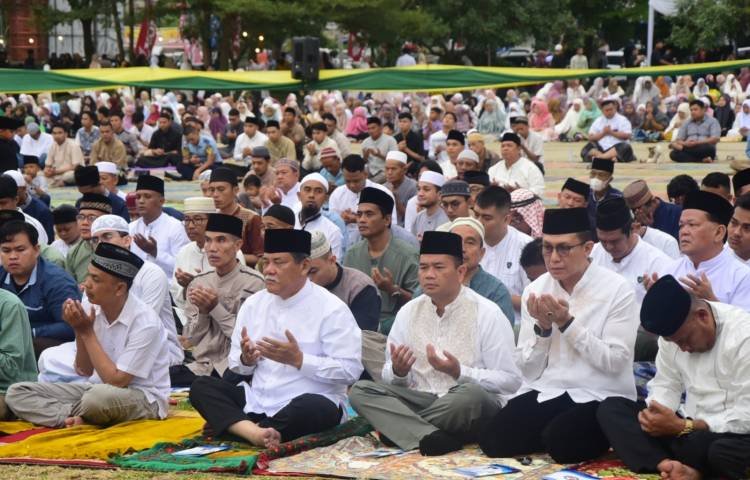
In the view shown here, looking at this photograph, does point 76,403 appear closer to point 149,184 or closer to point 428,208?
point 149,184

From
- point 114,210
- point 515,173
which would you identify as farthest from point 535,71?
point 114,210

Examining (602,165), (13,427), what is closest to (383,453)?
(13,427)

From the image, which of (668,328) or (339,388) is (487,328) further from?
(668,328)

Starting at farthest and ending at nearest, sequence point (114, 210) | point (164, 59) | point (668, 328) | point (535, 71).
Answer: point (164, 59) < point (535, 71) < point (114, 210) < point (668, 328)

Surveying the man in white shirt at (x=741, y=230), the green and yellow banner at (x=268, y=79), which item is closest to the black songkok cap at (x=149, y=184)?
the man in white shirt at (x=741, y=230)

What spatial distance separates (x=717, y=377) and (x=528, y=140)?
409 inches

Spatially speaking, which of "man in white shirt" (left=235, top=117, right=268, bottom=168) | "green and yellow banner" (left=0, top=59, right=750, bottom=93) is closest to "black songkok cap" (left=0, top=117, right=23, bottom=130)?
"green and yellow banner" (left=0, top=59, right=750, bottom=93)

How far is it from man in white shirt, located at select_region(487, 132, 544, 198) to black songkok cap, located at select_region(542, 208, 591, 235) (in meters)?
6.17

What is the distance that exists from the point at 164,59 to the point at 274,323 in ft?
137

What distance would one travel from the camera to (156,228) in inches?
412

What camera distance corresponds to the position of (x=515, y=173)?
1302 cm

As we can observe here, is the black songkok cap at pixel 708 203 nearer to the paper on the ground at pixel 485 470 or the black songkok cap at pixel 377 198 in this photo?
the paper on the ground at pixel 485 470

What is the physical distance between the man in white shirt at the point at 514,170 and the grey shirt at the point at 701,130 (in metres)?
10.1

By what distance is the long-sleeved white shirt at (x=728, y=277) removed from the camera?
717cm
